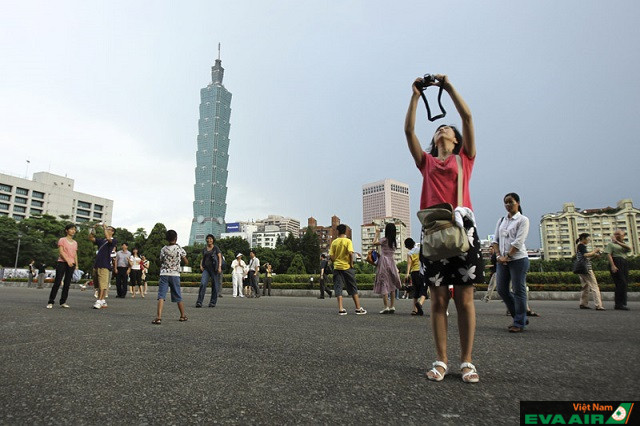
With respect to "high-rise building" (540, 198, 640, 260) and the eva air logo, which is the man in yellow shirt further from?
"high-rise building" (540, 198, 640, 260)

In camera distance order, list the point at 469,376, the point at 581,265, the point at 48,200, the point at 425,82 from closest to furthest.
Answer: the point at 469,376 → the point at 425,82 → the point at 581,265 → the point at 48,200

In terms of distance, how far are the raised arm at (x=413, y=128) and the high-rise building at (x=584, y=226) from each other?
145 m

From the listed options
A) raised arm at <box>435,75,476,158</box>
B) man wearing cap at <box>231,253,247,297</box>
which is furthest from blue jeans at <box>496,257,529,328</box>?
man wearing cap at <box>231,253,247,297</box>

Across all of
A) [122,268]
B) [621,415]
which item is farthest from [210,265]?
[621,415]

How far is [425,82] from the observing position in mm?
3117

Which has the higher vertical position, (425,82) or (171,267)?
(425,82)

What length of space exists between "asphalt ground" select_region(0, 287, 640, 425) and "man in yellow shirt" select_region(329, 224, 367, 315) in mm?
3402

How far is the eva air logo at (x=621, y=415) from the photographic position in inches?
67.4

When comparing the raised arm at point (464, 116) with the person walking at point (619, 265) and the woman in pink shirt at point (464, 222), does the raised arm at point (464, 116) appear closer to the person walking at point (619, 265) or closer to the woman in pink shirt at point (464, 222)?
the woman in pink shirt at point (464, 222)

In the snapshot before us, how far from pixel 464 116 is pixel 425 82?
0.41m

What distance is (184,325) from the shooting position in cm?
609

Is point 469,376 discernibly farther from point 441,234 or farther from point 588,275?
point 588,275

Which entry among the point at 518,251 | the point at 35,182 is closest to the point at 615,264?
the point at 518,251

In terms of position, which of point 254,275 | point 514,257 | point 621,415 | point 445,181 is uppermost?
point 445,181
